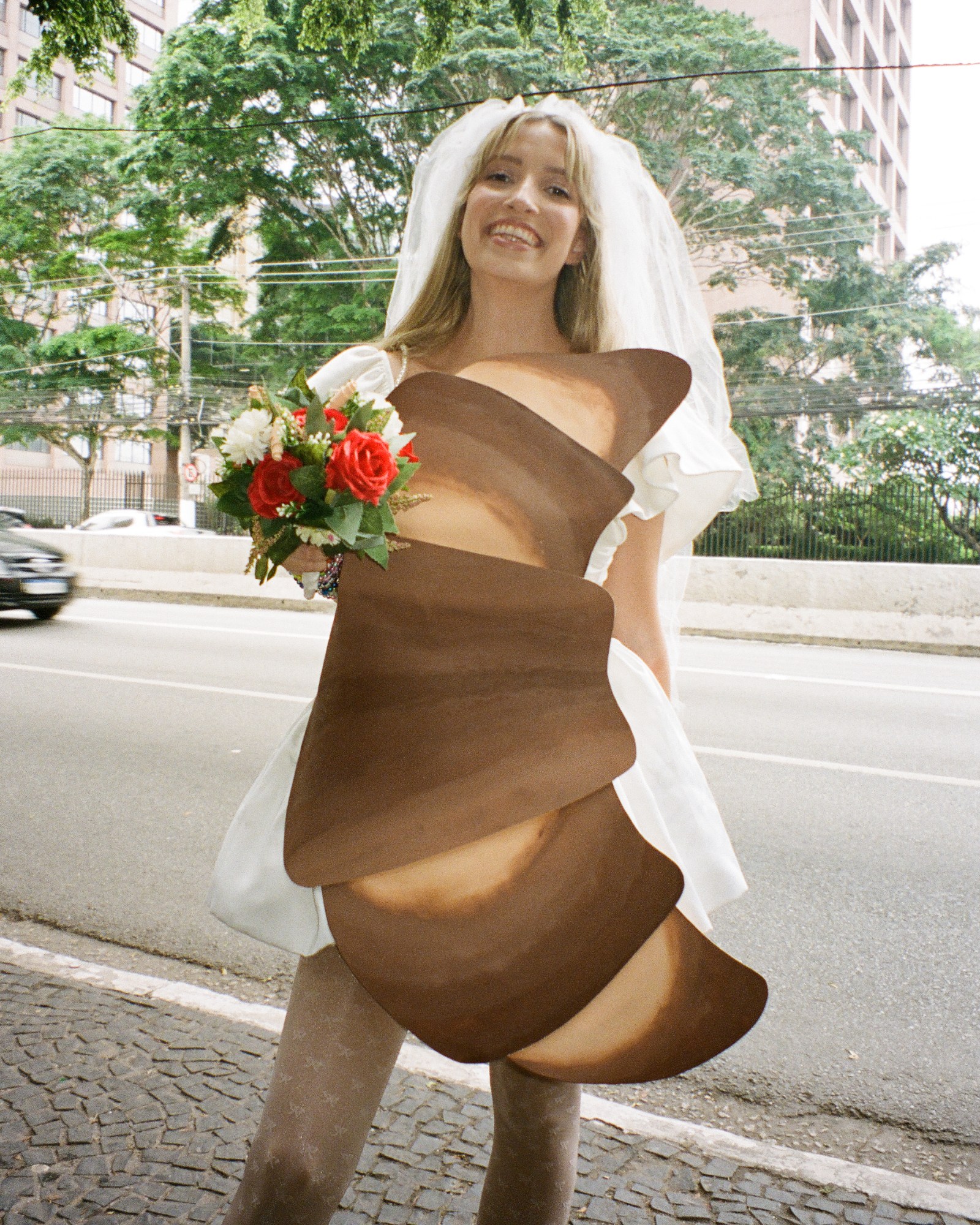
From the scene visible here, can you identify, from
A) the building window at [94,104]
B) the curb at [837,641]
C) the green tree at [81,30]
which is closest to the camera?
the green tree at [81,30]

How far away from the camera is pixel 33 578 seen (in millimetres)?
12109

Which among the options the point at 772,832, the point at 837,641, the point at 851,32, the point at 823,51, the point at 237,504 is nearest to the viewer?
the point at 237,504

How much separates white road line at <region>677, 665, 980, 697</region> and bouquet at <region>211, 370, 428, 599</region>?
7.31 m

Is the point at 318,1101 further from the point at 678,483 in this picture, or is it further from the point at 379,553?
the point at 678,483

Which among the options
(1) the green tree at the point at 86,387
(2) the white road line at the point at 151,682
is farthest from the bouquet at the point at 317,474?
(1) the green tree at the point at 86,387

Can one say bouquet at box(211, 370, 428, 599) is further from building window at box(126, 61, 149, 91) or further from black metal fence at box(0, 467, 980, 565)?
building window at box(126, 61, 149, 91)

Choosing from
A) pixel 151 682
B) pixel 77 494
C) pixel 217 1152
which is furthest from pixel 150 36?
pixel 217 1152

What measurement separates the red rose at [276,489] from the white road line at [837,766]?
4584 mm

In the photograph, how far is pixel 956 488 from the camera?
14039 millimetres

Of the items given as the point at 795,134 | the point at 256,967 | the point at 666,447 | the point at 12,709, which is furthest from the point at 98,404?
the point at 666,447

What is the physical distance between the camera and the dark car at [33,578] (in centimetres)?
1197

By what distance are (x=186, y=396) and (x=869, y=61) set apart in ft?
125

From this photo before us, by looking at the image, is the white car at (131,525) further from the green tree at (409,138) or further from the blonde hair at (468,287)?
the blonde hair at (468,287)

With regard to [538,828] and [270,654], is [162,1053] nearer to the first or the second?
[538,828]
